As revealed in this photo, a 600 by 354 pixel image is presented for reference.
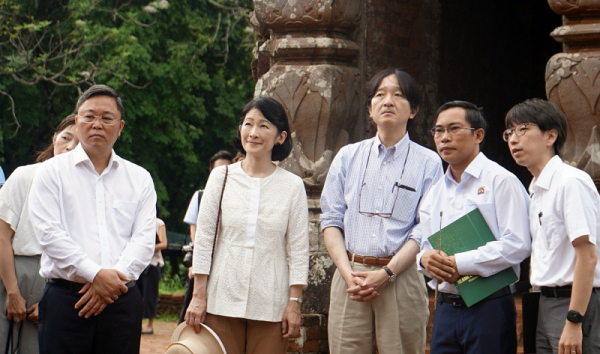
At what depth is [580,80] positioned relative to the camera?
223 inches

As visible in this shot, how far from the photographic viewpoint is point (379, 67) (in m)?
6.93

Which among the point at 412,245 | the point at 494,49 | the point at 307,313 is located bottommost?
the point at 307,313

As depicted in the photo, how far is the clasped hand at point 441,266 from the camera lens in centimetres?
391

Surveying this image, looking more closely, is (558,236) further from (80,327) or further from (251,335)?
(80,327)

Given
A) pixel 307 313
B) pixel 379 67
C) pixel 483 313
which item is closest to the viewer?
pixel 483 313

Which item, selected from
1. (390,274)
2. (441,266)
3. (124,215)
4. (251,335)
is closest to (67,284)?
(124,215)

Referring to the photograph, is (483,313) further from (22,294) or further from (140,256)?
(22,294)

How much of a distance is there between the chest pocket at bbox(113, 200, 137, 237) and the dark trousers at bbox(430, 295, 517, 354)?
158 centimetres

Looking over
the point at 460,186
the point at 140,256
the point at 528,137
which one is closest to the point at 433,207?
the point at 460,186

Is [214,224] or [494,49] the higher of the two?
[494,49]

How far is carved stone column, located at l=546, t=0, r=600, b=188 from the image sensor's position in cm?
562

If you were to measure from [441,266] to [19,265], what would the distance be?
2.41m

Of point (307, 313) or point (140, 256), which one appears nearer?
point (140, 256)

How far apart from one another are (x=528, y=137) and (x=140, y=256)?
1.92m
